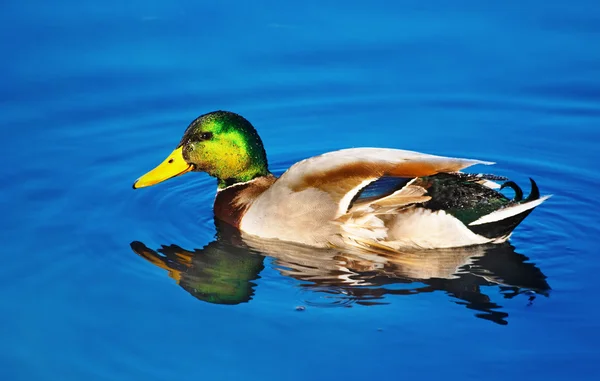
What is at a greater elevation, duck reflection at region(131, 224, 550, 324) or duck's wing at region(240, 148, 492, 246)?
duck's wing at region(240, 148, 492, 246)

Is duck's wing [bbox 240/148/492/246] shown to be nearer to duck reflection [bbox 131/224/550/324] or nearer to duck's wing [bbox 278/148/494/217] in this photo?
duck's wing [bbox 278/148/494/217]

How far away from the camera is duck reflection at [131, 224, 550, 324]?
6.95 meters

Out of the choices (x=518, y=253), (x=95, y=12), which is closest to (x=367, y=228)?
(x=518, y=253)

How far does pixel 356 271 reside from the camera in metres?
7.34

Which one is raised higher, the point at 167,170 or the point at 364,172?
the point at 364,172

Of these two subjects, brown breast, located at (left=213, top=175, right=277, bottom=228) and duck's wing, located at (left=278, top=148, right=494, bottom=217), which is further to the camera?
brown breast, located at (left=213, top=175, right=277, bottom=228)

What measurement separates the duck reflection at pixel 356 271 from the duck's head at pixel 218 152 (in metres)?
0.71

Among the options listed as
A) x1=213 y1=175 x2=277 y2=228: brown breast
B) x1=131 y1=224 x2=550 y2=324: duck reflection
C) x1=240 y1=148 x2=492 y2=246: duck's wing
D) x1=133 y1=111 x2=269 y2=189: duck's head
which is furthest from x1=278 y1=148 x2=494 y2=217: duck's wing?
x1=133 y1=111 x2=269 y2=189: duck's head

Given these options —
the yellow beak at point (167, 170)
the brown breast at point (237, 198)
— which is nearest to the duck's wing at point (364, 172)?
the brown breast at point (237, 198)

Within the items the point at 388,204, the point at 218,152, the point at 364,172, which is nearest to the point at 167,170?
the point at 218,152

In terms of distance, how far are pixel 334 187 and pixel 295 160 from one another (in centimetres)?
190

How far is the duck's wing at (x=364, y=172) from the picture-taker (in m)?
7.53

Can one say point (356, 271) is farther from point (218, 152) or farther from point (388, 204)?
point (218, 152)

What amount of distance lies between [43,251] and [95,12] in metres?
4.71
